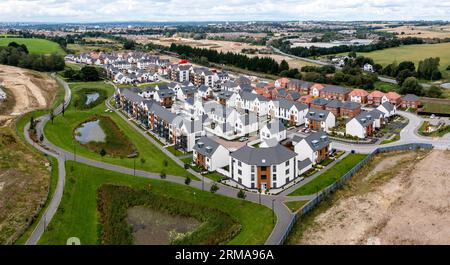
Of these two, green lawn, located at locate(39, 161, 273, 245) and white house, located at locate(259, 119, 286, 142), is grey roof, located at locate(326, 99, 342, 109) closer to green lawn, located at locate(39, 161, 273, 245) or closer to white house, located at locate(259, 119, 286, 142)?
white house, located at locate(259, 119, 286, 142)

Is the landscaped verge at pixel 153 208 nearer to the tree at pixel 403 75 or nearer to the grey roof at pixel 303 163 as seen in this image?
the grey roof at pixel 303 163

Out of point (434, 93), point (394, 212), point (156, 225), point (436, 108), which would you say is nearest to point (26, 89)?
point (156, 225)

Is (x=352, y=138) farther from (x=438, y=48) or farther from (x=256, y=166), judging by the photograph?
(x=438, y=48)

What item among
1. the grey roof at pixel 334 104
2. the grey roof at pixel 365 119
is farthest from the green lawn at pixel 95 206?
the grey roof at pixel 334 104

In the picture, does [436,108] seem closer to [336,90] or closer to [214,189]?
[336,90]

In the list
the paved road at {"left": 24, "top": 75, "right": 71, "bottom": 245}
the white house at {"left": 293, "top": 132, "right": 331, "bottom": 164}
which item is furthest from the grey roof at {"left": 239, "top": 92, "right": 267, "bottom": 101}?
the paved road at {"left": 24, "top": 75, "right": 71, "bottom": 245}
